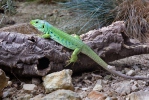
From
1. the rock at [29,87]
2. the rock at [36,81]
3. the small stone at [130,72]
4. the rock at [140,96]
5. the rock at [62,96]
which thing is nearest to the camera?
the rock at [62,96]

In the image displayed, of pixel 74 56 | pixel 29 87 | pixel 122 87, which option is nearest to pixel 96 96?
pixel 122 87

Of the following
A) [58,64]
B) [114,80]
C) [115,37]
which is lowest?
[114,80]

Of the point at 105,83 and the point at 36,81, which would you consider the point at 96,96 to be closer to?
the point at 105,83

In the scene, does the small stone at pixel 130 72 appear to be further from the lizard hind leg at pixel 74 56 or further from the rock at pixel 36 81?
the rock at pixel 36 81

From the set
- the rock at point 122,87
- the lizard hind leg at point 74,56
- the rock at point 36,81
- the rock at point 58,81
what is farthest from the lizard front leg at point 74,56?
the rock at point 122,87

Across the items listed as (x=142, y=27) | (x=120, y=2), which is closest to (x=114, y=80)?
(x=142, y=27)

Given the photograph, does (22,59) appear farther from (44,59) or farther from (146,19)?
(146,19)
